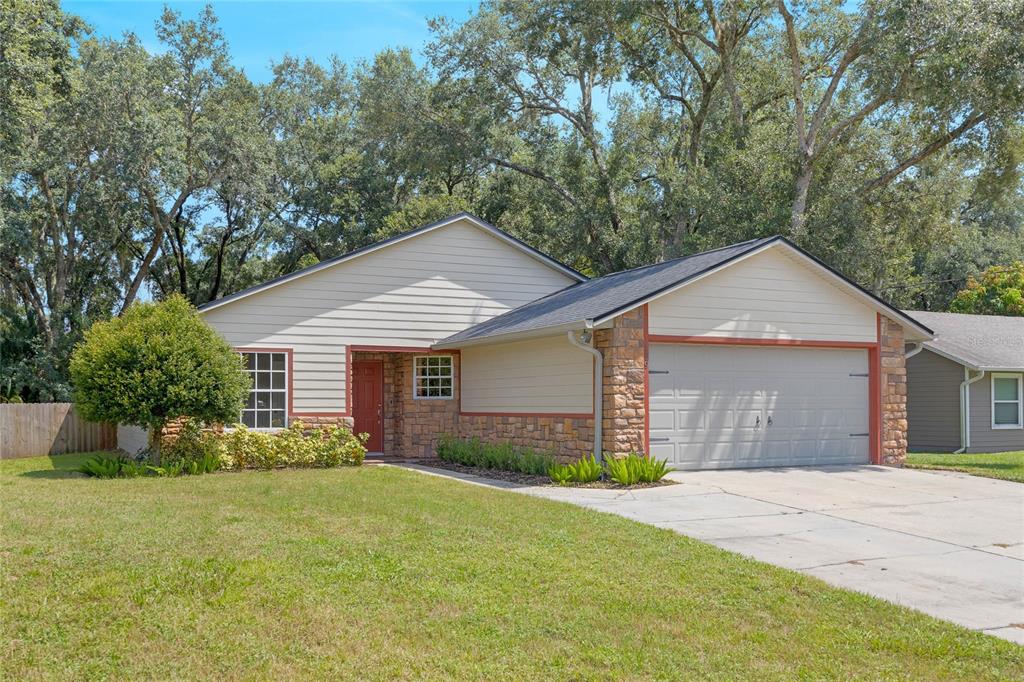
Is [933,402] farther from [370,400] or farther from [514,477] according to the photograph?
[370,400]

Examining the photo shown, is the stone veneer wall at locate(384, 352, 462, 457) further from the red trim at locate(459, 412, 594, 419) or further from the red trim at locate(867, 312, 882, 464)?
the red trim at locate(867, 312, 882, 464)

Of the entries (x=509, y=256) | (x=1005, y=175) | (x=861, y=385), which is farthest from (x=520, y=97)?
(x=861, y=385)

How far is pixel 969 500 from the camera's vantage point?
449 inches

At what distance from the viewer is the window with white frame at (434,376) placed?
60.5 ft

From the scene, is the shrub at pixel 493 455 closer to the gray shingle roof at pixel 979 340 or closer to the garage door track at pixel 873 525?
the garage door track at pixel 873 525

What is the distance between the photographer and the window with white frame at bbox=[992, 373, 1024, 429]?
814 inches

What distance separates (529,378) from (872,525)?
285 inches

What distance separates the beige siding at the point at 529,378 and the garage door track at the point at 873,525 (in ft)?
7.12

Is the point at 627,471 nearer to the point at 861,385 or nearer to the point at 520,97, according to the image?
the point at 861,385

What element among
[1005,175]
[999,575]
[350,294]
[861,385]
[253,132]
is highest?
[253,132]

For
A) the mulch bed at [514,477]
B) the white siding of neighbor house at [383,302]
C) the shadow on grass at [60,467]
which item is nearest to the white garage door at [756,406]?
the mulch bed at [514,477]

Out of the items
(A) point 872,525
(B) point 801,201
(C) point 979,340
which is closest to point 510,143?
(B) point 801,201

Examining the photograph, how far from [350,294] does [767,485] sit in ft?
28.8

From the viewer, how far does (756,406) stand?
48.3 feet
